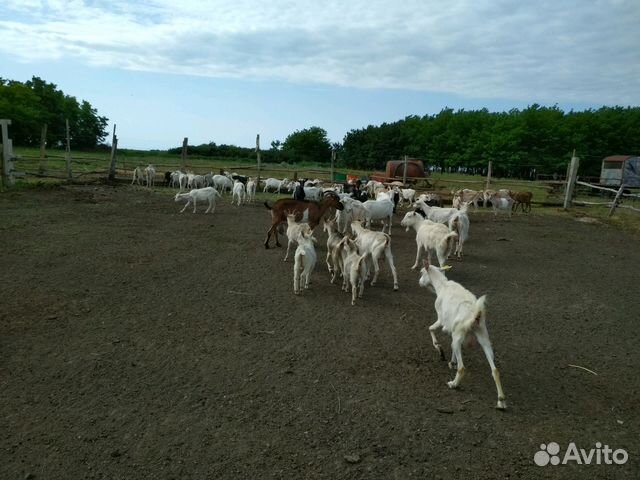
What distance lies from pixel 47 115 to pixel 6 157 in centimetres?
4856

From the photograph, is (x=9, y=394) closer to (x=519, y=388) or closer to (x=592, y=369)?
(x=519, y=388)

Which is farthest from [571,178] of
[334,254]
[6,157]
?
[6,157]

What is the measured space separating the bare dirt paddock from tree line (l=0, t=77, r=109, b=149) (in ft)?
141

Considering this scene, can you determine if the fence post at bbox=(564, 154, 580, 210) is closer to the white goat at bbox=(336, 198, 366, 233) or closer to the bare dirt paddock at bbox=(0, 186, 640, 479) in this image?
the bare dirt paddock at bbox=(0, 186, 640, 479)

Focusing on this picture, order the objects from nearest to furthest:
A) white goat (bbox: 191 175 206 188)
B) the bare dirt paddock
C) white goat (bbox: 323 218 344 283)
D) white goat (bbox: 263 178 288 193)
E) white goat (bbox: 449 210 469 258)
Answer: the bare dirt paddock < white goat (bbox: 323 218 344 283) < white goat (bbox: 449 210 469 258) < white goat (bbox: 191 175 206 188) < white goat (bbox: 263 178 288 193)

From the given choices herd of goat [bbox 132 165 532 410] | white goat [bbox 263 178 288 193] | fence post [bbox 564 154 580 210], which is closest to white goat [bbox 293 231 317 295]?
herd of goat [bbox 132 165 532 410]

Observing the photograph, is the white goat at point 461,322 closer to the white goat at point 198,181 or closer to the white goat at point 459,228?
the white goat at point 459,228

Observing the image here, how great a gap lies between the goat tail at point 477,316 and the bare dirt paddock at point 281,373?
0.73 meters

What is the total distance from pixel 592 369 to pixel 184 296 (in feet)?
19.0

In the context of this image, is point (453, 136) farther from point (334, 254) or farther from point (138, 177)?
point (334, 254)

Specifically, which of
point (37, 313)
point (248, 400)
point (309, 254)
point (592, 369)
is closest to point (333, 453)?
point (248, 400)

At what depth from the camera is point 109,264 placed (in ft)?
29.3

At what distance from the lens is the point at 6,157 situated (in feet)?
59.3

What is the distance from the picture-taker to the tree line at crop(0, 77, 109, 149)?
51184 mm
